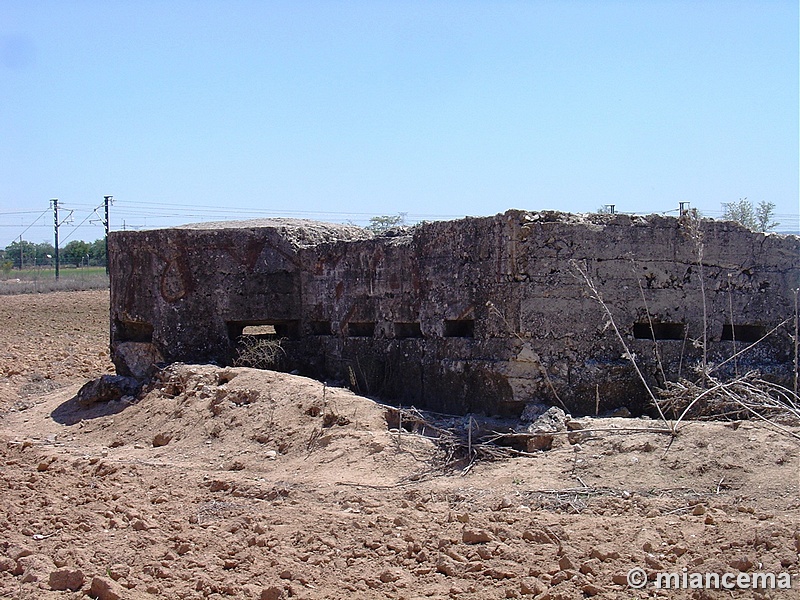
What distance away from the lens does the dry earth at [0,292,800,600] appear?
427cm

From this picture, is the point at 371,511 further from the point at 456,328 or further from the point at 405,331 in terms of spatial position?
the point at 405,331

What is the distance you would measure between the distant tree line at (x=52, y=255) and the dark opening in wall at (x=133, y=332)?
106ft

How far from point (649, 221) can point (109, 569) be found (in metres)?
4.82

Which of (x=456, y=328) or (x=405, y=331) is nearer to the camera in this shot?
(x=456, y=328)

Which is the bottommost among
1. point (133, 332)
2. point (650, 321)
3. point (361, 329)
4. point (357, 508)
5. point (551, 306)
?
point (357, 508)

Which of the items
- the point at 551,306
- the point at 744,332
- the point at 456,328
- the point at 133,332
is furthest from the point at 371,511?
the point at 133,332

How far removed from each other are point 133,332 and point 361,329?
2.79 metres

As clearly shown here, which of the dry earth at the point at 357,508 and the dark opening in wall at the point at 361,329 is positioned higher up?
the dark opening in wall at the point at 361,329

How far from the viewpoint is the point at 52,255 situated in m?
52.9

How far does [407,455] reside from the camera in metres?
6.35

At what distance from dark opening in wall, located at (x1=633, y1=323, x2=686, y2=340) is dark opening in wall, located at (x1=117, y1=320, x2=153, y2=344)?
520cm

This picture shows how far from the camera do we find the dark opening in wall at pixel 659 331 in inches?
282

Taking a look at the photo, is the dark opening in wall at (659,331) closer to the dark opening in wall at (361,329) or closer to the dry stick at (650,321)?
the dry stick at (650,321)

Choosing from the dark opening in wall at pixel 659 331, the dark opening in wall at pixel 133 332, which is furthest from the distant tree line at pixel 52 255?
the dark opening in wall at pixel 659 331
